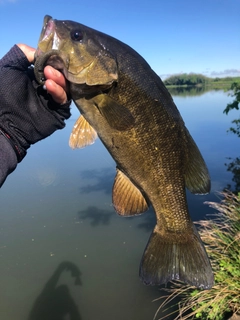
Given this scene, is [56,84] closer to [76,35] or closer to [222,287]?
[76,35]

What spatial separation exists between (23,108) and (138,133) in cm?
117

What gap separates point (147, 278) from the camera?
2.36 metres

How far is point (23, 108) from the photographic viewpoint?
278 cm

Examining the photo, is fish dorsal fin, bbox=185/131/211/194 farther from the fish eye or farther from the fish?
the fish eye

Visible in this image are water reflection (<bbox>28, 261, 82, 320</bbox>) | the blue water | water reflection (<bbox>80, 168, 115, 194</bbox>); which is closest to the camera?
water reflection (<bbox>28, 261, 82, 320</bbox>)

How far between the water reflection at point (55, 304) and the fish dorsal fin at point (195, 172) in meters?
5.82

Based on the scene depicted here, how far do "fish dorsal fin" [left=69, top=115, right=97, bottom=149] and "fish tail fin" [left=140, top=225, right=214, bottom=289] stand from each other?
91 centimetres

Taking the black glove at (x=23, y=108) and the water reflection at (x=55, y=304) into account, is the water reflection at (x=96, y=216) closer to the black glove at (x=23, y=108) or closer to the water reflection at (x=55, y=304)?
the water reflection at (x=55, y=304)

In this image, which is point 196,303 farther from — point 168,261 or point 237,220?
point 168,261

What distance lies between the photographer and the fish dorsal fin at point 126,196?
2.42 m

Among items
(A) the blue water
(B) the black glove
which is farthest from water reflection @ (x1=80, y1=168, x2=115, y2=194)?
(B) the black glove

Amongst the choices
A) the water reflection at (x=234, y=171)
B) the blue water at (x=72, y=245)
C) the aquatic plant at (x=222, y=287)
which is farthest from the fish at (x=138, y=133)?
the water reflection at (x=234, y=171)

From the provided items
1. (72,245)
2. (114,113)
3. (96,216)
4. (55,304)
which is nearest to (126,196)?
(114,113)

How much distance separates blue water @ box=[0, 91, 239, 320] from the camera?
7.30 meters
